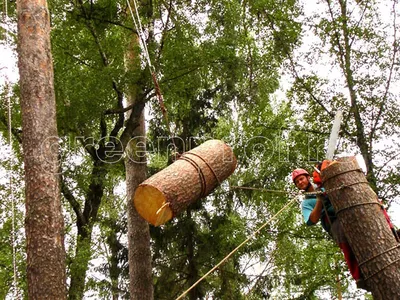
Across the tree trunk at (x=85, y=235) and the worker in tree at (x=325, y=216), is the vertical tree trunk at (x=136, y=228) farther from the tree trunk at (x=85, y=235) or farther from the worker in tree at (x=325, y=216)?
the worker in tree at (x=325, y=216)

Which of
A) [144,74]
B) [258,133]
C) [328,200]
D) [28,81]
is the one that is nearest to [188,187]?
[328,200]

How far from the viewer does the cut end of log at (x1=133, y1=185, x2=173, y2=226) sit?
4.62 meters

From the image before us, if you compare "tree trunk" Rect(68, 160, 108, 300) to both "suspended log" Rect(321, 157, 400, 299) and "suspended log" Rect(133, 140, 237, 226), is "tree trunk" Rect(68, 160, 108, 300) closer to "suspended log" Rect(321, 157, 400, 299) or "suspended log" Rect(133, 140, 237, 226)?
"suspended log" Rect(133, 140, 237, 226)

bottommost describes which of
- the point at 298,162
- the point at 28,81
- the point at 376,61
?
the point at 28,81

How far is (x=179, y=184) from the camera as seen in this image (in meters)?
4.66

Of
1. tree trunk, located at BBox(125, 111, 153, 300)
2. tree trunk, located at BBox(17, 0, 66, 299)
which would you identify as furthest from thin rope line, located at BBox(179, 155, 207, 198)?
tree trunk, located at BBox(125, 111, 153, 300)

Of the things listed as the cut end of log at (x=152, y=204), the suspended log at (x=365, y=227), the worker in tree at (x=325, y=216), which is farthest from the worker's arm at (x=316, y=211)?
the cut end of log at (x=152, y=204)

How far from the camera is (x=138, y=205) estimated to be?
4.82 m

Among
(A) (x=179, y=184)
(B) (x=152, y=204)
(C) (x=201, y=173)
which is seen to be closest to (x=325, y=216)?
(C) (x=201, y=173)

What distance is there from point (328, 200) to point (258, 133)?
22.5 ft

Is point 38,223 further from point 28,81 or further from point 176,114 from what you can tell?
point 176,114

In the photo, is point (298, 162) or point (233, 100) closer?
point (298, 162)

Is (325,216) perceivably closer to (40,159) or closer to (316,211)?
(316,211)

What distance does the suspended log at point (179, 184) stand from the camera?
182 inches
